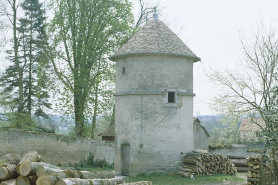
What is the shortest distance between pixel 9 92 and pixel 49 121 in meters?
3.93

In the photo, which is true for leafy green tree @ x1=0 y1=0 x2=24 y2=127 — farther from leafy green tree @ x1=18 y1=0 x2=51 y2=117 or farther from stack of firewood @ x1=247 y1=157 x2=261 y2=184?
stack of firewood @ x1=247 y1=157 x2=261 y2=184

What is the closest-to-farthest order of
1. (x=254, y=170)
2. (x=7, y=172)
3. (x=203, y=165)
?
(x=7, y=172)
(x=254, y=170)
(x=203, y=165)

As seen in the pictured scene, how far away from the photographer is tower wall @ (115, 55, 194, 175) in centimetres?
1966

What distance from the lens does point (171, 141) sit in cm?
1989

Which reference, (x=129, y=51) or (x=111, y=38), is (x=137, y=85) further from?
(x=111, y=38)

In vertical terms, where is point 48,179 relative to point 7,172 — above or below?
below

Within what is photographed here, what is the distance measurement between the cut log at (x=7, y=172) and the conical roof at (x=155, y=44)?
35.0 ft

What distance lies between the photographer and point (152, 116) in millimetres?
19766

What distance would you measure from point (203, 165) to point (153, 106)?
400 centimetres

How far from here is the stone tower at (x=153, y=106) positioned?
19.7 m

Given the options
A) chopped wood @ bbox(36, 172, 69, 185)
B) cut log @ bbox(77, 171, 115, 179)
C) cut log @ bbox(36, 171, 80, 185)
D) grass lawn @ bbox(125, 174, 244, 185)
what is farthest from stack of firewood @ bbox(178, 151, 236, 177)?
chopped wood @ bbox(36, 172, 69, 185)

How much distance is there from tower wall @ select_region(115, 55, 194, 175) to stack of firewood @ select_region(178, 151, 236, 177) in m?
0.60

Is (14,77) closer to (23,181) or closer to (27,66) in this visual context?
(27,66)

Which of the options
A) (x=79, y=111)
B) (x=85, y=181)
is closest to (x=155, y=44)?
(x=79, y=111)
